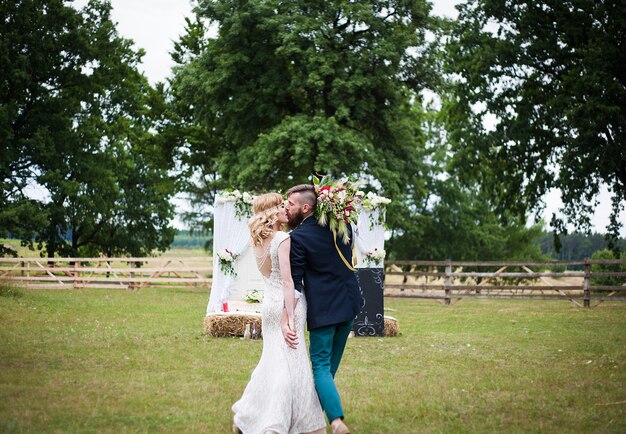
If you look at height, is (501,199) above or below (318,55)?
below

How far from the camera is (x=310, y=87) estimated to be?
2562 centimetres

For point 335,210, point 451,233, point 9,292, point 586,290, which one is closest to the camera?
point 335,210

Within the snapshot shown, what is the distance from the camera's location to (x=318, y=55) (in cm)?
2511

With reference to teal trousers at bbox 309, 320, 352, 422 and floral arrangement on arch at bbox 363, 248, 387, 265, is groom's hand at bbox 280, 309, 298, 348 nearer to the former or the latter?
teal trousers at bbox 309, 320, 352, 422

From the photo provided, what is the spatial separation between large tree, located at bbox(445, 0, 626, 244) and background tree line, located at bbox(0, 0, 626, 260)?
0.21 ft

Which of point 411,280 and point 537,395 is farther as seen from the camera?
point 411,280

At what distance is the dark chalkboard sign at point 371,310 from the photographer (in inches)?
523

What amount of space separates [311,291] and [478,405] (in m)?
2.43

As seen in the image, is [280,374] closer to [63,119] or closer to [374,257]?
[374,257]

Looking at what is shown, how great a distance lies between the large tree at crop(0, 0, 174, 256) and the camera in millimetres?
29734

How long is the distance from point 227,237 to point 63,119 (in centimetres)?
1856

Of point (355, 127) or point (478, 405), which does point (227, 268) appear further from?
point (355, 127)

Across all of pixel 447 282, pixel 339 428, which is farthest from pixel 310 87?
pixel 339 428

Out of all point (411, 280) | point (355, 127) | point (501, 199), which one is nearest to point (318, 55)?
point (355, 127)
